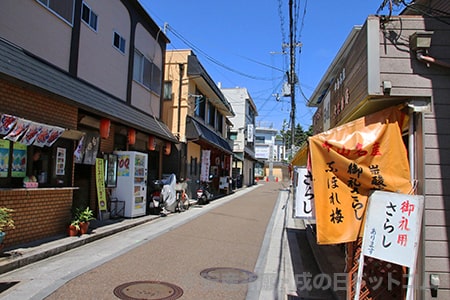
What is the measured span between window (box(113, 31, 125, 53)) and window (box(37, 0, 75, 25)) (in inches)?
121

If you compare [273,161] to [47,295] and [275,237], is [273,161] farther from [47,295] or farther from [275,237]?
[47,295]

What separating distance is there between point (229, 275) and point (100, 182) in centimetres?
629

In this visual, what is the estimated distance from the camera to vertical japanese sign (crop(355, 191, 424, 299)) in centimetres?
434

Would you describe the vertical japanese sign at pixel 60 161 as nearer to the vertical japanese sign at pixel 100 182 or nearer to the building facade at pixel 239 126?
the vertical japanese sign at pixel 100 182

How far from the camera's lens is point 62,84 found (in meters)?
9.01

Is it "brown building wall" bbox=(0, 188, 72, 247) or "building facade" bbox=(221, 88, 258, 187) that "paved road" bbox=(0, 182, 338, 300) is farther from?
"building facade" bbox=(221, 88, 258, 187)

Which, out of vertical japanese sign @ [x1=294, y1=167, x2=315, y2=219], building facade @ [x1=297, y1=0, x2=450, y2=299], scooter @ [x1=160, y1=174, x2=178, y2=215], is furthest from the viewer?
scooter @ [x1=160, y1=174, x2=178, y2=215]

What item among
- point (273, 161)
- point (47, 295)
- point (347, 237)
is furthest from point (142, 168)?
point (273, 161)

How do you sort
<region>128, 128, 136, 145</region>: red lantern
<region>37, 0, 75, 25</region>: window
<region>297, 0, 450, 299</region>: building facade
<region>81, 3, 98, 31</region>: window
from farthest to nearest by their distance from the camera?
1. <region>128, 128, 136, 145</region>: red lantern
2. <region>81, 3, 98, 31</region>: window
3. <region>37, 0, 75, 25</region>: window
4. <region>297, 0, 450, 299</region>: building facade

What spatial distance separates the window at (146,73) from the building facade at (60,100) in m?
0.59

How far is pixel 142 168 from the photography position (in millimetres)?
13742

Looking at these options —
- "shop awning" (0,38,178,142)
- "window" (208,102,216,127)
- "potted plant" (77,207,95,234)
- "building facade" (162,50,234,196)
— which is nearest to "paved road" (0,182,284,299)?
"potted plant" (77,207,95,234)

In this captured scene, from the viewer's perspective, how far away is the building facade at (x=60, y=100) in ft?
24.7

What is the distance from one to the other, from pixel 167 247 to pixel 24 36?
19.9 ft
